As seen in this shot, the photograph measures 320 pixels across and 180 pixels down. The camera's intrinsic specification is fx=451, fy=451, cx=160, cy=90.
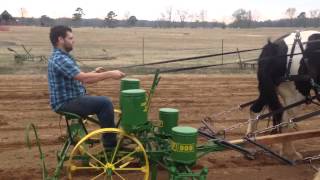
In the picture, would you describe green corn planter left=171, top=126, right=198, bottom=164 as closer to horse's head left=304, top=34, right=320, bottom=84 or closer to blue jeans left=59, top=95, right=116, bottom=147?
blue jeans left=59, top=95, right=116, bottom=147

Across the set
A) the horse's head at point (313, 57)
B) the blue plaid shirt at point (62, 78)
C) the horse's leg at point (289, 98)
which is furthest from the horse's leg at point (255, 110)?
the blue plaid shirt at point (62, 78)

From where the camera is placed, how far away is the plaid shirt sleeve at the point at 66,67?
525cm

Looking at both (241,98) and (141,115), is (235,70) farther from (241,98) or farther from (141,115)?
(141,115)

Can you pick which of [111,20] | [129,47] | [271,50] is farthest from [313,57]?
[111,20]

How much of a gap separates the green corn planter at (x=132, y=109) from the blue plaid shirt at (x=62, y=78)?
0.67 metres

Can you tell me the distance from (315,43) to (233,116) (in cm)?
361

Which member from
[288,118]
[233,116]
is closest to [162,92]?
[233,116]

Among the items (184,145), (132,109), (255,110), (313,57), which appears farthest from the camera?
(255,110)

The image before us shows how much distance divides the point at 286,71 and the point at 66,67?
3394mm

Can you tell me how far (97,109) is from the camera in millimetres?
5465

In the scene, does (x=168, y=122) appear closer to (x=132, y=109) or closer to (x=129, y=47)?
(x=132, y=109)

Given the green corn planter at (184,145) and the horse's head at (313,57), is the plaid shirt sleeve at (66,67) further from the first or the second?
the horse's head at (313,57)

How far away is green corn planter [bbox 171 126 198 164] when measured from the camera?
16.4 feet

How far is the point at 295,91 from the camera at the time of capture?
694 centimetres
